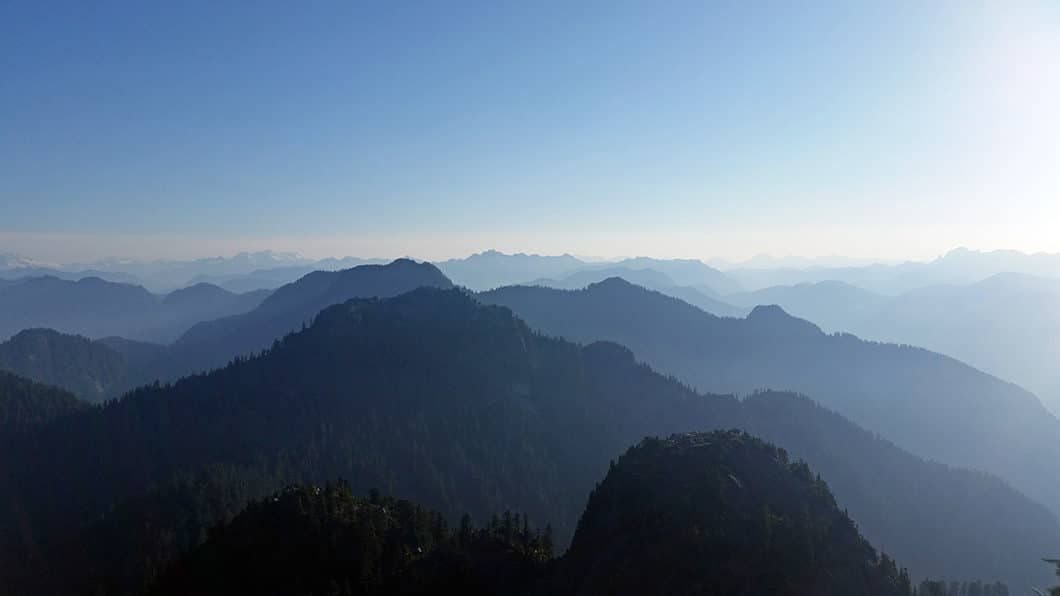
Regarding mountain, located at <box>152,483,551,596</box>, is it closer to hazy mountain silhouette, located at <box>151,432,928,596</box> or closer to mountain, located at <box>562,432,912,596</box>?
hazy mountain silhouette, located at <box>151,432,928,596</box>

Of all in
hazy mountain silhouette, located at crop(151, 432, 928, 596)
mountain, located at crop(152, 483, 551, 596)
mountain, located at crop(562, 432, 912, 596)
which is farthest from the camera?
mountain, located at crop(152, 483, 551, 596)

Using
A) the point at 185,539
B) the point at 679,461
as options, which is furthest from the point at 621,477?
the point at 185,539

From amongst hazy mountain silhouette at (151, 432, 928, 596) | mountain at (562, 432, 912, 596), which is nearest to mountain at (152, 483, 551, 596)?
hazy mountain silhouette at (151, 432, 928, 596)

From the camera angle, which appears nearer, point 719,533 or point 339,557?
point 719,533

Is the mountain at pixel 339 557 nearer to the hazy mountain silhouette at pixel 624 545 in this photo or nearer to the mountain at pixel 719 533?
the hazy mountain silhouette at pixel 624 545

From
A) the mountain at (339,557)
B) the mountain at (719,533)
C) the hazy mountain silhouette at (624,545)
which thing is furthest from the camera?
the mountain at (339,557)

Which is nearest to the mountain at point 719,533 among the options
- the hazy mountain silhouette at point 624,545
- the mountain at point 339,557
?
the hazy mountain silhouette at point 624,545

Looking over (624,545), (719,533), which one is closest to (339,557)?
(624,545)

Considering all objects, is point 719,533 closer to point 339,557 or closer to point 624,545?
point 624,545
